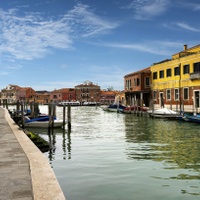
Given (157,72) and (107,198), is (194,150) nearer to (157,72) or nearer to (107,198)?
(107,198)

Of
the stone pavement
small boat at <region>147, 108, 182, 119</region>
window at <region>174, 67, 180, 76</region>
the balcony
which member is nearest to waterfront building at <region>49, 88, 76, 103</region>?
window at <region>174, 67, 180, 76</region>

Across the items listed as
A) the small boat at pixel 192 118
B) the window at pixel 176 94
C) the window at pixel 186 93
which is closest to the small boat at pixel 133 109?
the window at pixel 176 94

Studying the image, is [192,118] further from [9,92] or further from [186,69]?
[9,92]

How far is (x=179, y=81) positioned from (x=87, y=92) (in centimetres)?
8634

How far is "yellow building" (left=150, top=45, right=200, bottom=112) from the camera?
31.1 m

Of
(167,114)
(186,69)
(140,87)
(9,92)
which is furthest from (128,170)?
(9,92)

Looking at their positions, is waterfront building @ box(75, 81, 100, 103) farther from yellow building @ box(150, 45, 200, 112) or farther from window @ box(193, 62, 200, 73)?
window @ box(193, 62, 200, 73)

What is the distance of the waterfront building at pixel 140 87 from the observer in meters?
41.9

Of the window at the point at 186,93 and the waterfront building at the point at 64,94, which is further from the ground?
the waterfront building at the point at 64,94

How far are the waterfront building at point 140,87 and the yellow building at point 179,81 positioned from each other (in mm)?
1158

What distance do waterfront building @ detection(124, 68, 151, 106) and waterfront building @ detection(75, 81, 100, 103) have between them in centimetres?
7247

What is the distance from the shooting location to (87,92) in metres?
119

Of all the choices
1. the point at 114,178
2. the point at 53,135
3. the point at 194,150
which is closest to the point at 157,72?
the point at 53,135

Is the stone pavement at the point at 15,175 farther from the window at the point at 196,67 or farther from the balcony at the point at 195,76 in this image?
the window at the point at 196,67
